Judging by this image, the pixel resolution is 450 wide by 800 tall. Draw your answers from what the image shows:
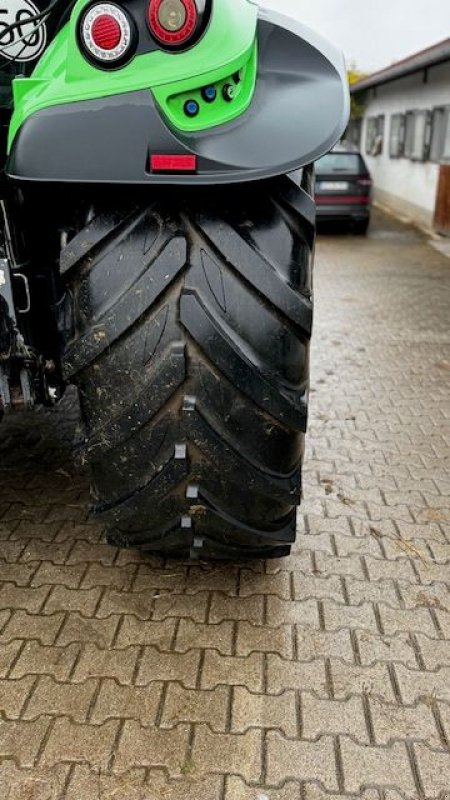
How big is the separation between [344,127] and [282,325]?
54cm

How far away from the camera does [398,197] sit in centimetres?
1631

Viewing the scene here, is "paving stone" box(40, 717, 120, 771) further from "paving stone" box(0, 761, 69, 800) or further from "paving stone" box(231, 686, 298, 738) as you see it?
"paving stone" box(231, 686, 298, 738)

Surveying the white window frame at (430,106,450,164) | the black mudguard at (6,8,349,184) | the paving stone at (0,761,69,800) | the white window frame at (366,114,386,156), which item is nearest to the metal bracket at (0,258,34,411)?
the black mudguard at (6,8,349,184)

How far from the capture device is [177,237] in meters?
1.84

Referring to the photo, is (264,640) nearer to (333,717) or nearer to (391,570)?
(333,717)

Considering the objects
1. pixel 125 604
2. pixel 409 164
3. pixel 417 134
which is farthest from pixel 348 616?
pixel 409 164

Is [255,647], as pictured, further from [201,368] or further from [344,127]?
[344,127]

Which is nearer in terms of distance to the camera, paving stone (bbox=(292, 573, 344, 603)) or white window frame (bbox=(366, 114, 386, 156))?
paving stone (bbox=(292, 573, 344, 603))

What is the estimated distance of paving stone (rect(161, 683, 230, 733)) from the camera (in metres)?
2.08

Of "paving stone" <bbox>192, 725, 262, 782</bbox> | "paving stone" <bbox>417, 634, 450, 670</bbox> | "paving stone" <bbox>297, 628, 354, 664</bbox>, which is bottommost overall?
"paving stone" <bbox>417, 634, 450, 670</bbox>

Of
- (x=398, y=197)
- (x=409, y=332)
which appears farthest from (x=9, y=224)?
(x=398, y=197)

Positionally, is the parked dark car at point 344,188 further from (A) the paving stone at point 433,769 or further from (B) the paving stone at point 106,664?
(A) the paving stone at point 433,769

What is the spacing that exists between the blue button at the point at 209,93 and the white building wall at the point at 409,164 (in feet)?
39.4

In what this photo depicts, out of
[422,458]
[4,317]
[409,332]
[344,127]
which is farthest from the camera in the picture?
[409,332]
